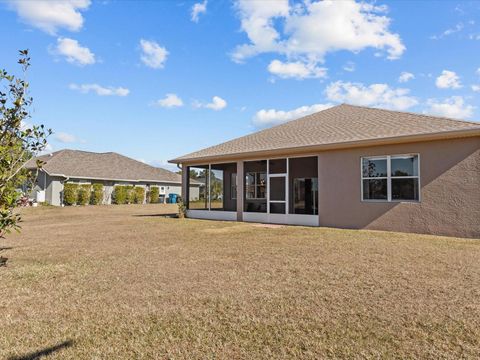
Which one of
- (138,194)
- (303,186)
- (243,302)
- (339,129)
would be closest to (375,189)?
(339,129)

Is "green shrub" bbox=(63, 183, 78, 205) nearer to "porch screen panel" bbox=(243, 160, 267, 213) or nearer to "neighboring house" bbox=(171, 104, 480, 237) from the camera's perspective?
"neighboring house" bbox=(171, 104, 480, 237)

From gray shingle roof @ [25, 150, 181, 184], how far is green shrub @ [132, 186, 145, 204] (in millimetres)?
1181

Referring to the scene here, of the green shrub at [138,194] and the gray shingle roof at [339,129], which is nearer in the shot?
the gray shingle roof at [339,129]

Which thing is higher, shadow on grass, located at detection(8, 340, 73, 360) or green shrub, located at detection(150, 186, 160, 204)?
green shrub, located at detection(150, 186, 160, 204)

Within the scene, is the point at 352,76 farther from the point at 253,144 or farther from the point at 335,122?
the point at 253,144

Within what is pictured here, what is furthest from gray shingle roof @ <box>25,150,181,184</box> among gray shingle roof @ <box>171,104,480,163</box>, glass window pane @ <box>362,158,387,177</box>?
glass window pane @ <box>362,158,387,177</box>

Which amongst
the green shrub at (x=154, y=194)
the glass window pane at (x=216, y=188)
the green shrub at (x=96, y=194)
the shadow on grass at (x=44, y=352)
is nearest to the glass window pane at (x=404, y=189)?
the glass window pane at (x=216, y=188)

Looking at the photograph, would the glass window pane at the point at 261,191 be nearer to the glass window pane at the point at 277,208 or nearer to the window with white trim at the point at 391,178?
the glass window pane at the point at 277,208

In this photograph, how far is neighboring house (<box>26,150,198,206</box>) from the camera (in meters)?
28.4

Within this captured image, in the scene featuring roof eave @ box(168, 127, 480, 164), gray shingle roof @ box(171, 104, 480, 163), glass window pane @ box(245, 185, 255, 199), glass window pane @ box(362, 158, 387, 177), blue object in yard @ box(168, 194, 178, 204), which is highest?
gray shingle roof @ box(171, 104, 480, 163)

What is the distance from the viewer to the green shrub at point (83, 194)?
2914cm

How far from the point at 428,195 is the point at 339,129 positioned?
16.4ft

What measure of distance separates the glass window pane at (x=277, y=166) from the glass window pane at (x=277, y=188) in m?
0.38

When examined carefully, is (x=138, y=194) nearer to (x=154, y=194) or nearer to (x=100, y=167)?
(x=154, y=194)
